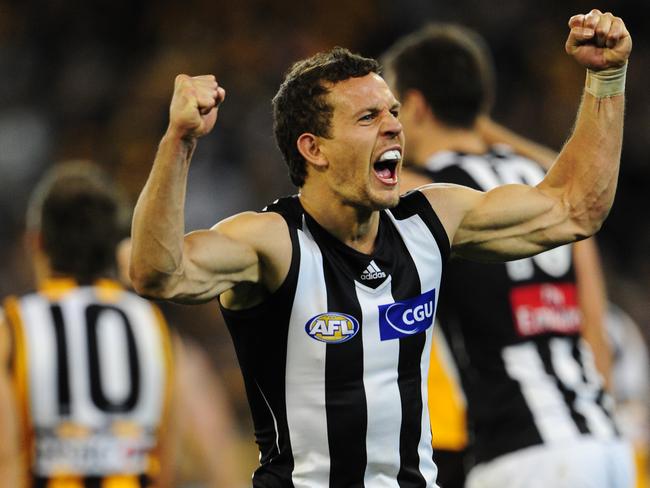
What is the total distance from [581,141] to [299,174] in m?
0.86

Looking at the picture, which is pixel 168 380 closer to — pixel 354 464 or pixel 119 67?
pixel 354 464

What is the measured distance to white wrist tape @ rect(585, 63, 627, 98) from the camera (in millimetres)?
3836

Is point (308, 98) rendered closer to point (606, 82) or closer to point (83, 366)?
point (606, 82)

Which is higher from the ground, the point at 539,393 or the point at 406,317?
the point at 406,317

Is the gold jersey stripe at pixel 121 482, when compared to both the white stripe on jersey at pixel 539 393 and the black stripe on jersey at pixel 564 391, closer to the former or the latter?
the white stripe on jersey at pixel 539 393

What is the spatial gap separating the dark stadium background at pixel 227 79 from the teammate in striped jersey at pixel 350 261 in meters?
7.92

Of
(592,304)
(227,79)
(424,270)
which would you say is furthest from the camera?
(227,79)

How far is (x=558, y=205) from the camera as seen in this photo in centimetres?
391

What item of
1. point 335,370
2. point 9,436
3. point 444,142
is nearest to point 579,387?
point 444,142

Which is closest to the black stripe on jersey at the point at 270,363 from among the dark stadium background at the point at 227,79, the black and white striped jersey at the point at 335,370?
the black and white striped jersey at the point at 335,370

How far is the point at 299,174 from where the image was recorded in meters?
3.83

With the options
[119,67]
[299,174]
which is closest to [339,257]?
[299,174]

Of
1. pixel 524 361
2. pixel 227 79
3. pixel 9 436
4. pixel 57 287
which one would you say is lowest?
pixel 9 436

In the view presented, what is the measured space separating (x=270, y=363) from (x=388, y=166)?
0.67m
